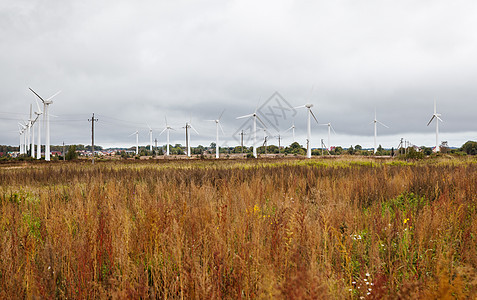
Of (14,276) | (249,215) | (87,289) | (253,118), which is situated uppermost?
(253,118)

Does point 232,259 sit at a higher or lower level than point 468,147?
lower

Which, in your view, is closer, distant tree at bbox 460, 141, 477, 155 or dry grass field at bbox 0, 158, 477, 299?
dry grass field at bbox 0, 158, 477, 299

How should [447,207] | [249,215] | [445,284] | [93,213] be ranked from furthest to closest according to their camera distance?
[447,207] → [93,213] → [249,215] → [445,284]

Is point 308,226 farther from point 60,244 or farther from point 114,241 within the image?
point 60,244

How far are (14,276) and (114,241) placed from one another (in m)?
0.91

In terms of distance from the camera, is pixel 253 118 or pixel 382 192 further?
pixel 253 118

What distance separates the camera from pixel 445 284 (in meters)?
1.37

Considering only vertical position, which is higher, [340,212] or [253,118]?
[253,118]

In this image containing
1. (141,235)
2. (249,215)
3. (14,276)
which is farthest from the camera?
(249,215)

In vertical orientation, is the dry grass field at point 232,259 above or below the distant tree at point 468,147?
below

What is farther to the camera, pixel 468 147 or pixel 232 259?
pixel 468 147

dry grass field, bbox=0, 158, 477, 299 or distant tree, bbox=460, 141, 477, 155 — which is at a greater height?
distant tree, bbox=460, 141, 477, 155

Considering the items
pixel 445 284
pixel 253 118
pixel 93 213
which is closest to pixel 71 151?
pixel 253 118

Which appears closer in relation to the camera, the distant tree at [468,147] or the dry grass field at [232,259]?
the dry grass field at [232,259]
